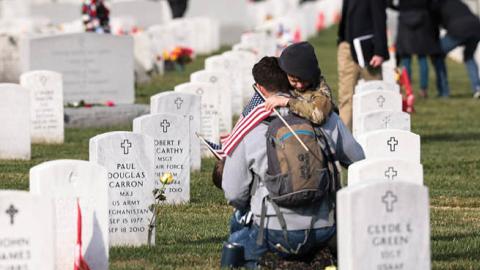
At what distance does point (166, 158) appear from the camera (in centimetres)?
1307

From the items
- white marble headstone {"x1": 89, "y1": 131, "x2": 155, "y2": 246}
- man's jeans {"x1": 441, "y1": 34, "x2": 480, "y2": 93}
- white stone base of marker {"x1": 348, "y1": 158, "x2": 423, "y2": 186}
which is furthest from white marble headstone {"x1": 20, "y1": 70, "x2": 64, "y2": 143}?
white stone base of marker {"x1": 348, "y1": 158, "x2": 423, "y2": 186}

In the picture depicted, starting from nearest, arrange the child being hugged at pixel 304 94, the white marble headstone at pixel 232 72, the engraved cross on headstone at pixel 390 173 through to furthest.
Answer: the child being hugged at pixel 304 94
the engraved cross on headstone at pixel 390 173
the white marble headstone at pixel 232 72

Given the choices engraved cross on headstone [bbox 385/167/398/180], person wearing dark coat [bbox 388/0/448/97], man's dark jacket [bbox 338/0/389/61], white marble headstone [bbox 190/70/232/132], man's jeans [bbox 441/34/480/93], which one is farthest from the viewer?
man's jeans [bbox 441/34/480/93]

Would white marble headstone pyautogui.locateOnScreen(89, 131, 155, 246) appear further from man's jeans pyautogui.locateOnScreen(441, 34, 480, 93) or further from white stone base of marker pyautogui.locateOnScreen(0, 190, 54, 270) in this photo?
man's jeans pyautogui.locateOnScreen(441, 34, 480, 93)

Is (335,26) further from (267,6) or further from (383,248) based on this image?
(383,248)

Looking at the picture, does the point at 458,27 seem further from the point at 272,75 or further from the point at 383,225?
the point at 383,225

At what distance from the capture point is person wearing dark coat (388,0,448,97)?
2448 cm

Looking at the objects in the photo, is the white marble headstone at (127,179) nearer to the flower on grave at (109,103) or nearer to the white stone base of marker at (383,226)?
the white stone base of marker at (383,226)

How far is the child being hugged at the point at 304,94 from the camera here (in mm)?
9625

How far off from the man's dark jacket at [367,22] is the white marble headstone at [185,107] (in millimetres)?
2556

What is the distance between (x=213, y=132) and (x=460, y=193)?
3.52 m

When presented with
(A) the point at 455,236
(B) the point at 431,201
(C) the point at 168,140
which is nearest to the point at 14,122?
(C) the point at 168,140

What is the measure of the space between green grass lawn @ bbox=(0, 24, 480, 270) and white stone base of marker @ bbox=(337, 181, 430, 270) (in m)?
1.45

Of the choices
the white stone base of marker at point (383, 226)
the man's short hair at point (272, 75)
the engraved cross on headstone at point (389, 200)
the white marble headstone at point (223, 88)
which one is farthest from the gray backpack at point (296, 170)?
the white marble headstone at point (223, 88)
